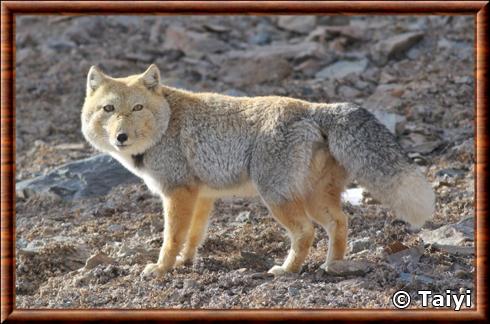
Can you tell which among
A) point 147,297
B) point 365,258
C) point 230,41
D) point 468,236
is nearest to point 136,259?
point 147,297

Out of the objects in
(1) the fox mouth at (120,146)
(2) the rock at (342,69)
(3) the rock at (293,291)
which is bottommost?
(3) the rock at (293,291)

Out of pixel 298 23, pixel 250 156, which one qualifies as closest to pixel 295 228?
pixel 250 156

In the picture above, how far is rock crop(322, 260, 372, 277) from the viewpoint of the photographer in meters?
9.18

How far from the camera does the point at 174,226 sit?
9695mm

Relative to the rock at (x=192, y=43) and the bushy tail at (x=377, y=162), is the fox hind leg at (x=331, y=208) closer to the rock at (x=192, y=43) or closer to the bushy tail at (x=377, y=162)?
the bushy tail at (x=377, y=162)

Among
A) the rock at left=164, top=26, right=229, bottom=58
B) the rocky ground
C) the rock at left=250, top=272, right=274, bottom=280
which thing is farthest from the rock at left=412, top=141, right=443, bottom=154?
the rock at left=164, top=26, right=229, bottom=58

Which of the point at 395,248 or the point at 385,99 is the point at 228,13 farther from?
the point at 385,99

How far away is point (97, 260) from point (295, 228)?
260 cm

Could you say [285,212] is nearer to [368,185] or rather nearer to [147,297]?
[368,185]

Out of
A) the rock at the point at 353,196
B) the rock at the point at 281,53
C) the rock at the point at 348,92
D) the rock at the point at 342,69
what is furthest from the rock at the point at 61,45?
the rock at the point at 353,196

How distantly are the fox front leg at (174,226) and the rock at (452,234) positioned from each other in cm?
321

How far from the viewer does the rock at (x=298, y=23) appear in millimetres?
20094

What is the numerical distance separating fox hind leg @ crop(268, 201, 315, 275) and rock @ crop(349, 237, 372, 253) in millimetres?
1051

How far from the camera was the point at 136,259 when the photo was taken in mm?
10383
